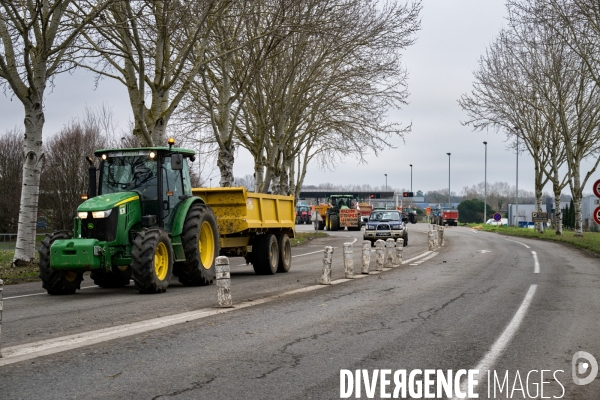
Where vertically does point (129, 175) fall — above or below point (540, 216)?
above

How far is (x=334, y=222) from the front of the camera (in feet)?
215

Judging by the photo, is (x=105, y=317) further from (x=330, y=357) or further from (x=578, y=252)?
(x=578, y=252)

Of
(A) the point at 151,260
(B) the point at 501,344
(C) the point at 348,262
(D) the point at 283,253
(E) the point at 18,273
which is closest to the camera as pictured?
(B) the point at 501,344

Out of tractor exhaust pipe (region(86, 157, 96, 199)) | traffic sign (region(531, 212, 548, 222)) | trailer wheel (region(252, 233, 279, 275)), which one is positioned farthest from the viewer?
traffic sign (region(531, 212, 548, 222))

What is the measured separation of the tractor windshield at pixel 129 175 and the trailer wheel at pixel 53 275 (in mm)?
1574

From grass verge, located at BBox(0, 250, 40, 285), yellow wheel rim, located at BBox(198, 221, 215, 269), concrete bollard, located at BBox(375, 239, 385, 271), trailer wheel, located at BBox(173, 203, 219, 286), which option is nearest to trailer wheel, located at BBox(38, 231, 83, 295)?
trailer wheel, located at BBox(173, 203, 219, 286)

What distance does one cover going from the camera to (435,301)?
14148 millimetres

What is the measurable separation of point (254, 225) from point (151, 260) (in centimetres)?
507

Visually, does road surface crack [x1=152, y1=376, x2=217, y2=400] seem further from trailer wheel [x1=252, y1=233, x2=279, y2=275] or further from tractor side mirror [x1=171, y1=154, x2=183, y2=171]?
trailer wheel [x1=252, y1=233, x2=279, y2=275]

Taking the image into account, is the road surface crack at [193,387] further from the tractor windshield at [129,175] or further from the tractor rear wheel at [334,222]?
the tractor rear wheel at [334,222]

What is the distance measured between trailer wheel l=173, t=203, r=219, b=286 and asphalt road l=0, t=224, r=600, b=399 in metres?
0.46

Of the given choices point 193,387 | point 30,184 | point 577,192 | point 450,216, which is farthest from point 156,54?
point 450,216

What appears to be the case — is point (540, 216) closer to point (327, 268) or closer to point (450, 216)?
point (450, 216)

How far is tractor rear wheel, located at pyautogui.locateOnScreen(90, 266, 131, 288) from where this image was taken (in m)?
16.3
